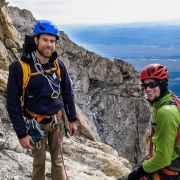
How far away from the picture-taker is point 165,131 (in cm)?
529

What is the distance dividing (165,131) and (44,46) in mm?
3603

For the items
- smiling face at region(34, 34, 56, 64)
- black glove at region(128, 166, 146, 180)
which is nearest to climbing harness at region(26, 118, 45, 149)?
smiling face at region(34, 34, 56, 64)

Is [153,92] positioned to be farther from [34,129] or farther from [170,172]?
[34,129]

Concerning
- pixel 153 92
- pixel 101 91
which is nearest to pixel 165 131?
pixel 153 92

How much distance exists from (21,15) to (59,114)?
135ft

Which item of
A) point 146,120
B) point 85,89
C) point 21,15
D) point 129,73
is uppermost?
point 21,15

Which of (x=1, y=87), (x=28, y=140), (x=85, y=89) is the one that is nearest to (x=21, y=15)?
(x=85, y=89)

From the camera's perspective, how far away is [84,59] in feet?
150

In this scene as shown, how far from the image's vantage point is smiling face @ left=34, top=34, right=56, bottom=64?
6625 mm

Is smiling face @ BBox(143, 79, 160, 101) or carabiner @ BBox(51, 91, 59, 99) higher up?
smiling face @ BBox(143, 79, 160, 101)

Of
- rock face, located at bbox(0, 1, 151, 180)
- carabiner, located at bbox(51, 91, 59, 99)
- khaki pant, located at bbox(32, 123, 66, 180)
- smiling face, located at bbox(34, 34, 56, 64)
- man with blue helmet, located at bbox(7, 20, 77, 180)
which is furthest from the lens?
rock face, located at bbox(0, 1, 151, 180)

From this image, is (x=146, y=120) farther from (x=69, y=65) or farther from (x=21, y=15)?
(x=21, y=15)

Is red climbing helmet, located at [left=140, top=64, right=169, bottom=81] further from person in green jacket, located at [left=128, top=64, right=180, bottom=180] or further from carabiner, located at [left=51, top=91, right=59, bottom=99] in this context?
carabiner, located at [left=51, top=91, right=59, bottom=99]

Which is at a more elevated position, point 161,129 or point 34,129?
point 161,129
